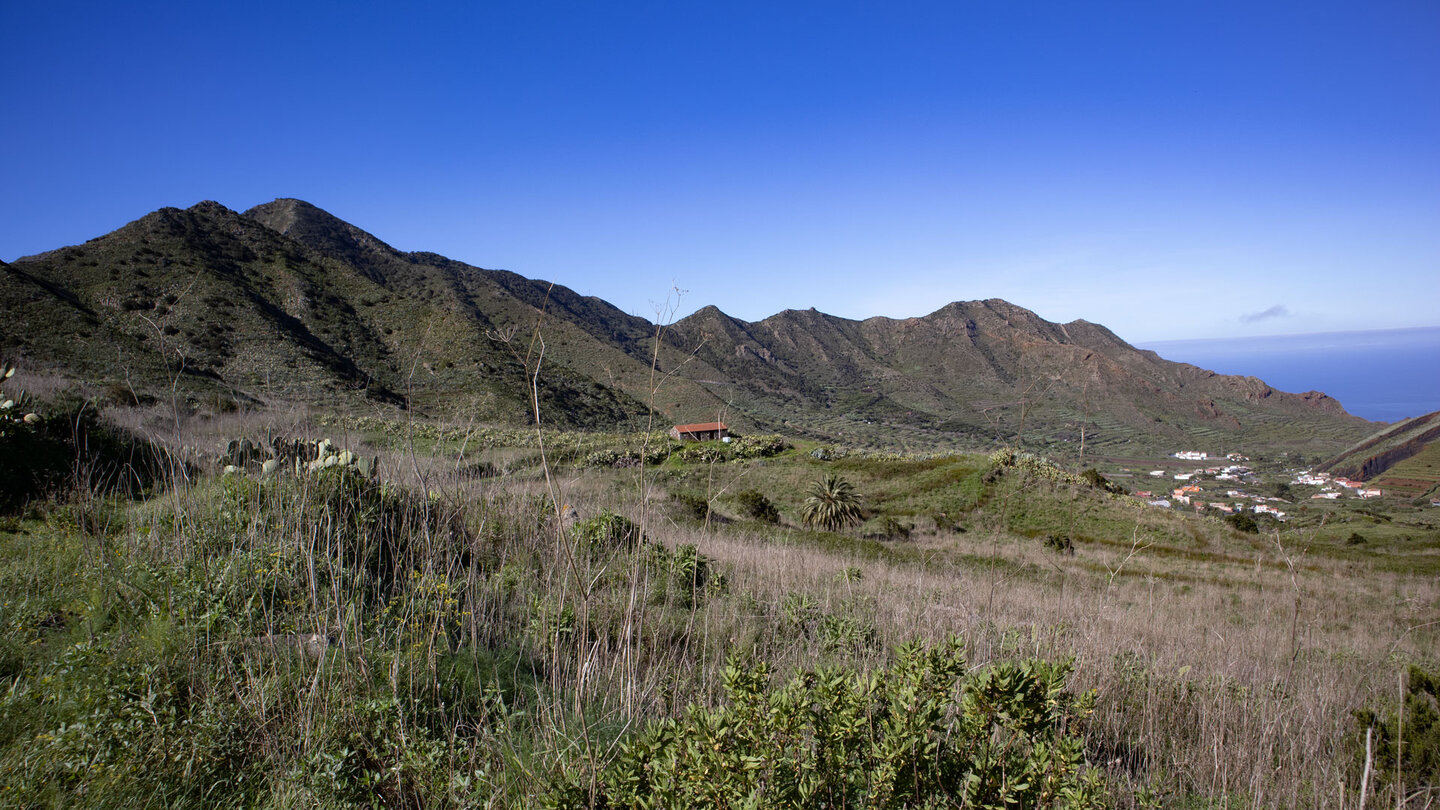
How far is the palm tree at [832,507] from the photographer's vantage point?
1944 centimetres

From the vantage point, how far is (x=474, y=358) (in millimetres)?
45281

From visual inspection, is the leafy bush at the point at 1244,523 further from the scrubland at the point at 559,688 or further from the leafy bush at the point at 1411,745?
the leafy bush at the point at 1411,745

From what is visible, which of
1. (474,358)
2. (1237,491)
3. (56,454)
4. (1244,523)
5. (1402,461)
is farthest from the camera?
(474,358)

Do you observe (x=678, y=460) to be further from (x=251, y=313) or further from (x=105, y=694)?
(x=251, y=313)

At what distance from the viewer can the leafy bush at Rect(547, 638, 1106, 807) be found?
145 cm

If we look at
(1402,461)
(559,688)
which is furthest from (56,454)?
(1402,461)

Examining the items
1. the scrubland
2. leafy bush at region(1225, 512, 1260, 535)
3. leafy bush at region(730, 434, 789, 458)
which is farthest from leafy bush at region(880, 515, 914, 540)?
the scrubland

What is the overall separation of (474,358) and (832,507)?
3477cm

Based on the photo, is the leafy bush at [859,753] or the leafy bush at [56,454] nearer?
the leafy bush at [859,753]

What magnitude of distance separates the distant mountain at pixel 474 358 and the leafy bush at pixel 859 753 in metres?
0.92

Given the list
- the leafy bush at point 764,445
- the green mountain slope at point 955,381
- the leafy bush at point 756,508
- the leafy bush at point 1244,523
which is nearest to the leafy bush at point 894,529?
the leafy bush at point 756,508

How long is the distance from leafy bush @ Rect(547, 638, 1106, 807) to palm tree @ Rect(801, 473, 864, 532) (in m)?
17.7

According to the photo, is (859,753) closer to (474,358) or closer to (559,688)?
(559,688)

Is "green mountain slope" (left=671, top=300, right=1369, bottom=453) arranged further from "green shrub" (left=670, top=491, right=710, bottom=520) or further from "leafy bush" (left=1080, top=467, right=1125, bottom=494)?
"green shrub" (left=670, top=491, right=710, bottom=520)
